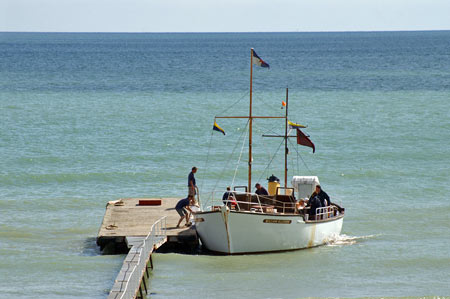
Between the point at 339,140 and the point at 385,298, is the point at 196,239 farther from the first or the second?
the point at 339,140

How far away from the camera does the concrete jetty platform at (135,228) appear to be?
896 inches

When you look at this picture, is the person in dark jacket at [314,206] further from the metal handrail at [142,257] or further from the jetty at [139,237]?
the metal handrail at [142,257]

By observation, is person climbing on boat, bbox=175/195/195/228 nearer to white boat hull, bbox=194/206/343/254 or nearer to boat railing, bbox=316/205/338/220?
white boat hull, bbox=194/206/343/254

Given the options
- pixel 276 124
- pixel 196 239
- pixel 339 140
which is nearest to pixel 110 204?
pixel 196 239

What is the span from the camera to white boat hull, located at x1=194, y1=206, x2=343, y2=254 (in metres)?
22.4

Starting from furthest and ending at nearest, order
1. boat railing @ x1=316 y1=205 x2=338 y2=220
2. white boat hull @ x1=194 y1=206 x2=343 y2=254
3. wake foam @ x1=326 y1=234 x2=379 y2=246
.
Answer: wake foam @ x1=326 y1=234 x2=379 y2=246 → boat railing @ x1=316 y1=205 x2=338 y2=220 → white boat hull @ x1=194 y1=206 x2=343 y2=254

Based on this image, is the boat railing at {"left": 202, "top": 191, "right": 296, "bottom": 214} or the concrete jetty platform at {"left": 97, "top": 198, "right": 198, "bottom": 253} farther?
the boat railing at {"left": 202, "top": 191, "right": 296, "bottom": 214}

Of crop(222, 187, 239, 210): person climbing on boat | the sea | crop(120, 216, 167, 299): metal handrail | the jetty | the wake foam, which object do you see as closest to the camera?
crop(120, 216, 167, 299): metal handrail

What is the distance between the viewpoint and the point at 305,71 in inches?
4267

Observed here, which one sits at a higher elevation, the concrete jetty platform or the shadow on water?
the concrete jetty platform

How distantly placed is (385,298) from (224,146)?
997 inches

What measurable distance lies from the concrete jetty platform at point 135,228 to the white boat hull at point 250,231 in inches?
23.3

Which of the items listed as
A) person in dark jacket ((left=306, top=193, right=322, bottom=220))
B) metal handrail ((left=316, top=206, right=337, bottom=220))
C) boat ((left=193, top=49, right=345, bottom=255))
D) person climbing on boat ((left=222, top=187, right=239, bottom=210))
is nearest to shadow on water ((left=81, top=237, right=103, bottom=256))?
boat ((left=193, top=49, right=345, bottom=255))

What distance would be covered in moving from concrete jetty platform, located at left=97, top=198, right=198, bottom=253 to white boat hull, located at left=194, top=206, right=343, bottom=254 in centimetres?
59
